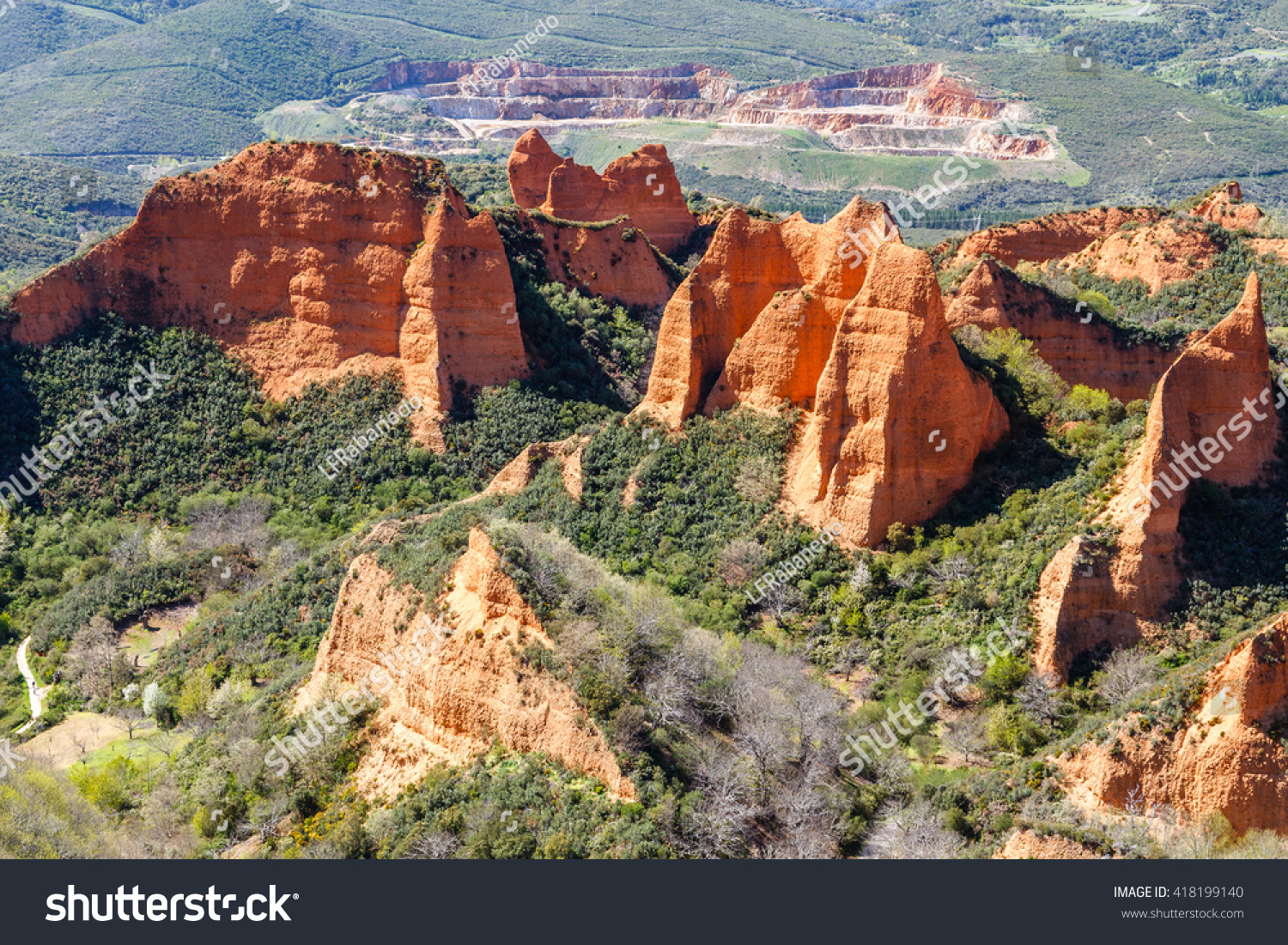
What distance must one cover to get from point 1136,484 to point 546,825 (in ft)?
56.6

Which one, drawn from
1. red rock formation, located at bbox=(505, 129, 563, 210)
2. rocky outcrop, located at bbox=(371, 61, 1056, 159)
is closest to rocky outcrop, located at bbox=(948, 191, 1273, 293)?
red rock formation, located at bbox=(505, 129, 563, 210)

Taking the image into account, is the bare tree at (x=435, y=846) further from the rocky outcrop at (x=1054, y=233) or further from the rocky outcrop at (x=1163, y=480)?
the rocky outcrop at (x=1054, y=233)

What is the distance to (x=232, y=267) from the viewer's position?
53406 millimetres

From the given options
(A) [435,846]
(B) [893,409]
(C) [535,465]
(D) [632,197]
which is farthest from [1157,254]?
(A) [435,846]

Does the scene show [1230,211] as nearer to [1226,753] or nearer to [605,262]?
[605,262]

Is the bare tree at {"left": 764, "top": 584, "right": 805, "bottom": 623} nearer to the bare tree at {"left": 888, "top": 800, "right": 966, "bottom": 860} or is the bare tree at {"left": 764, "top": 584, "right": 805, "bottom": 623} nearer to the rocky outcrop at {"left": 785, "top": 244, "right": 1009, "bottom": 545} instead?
the rocky outcrop at {"left": 785, "top": 244, "right": 1009, "bottom": 545}

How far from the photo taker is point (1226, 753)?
23.8 meters

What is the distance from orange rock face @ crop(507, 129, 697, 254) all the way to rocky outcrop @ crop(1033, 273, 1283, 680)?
163 ft

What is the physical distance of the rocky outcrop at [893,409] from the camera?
3359cm

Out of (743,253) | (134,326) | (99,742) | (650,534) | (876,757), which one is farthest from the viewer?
(134,326)

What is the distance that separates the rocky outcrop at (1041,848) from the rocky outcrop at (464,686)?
8081 millimetres
